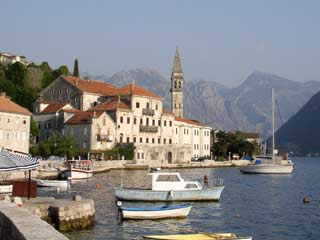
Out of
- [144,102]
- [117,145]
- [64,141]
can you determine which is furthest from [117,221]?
[144,102]

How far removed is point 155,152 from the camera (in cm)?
9456

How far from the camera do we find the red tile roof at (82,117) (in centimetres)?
8756

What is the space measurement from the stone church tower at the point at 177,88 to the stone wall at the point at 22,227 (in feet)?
373

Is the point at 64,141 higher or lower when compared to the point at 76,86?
lower

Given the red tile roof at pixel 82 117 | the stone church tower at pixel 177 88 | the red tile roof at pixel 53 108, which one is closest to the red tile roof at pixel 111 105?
the red tile roof at pixel 82 117

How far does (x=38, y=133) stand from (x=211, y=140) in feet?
174

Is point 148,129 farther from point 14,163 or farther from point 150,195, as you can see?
point 14,163

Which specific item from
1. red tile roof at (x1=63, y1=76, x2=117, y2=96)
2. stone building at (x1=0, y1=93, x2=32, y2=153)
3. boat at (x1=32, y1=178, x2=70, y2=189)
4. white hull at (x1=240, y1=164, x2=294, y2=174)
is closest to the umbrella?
boat at (x1=32, y1=178, x2=70, y2=189)

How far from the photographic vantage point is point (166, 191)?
121 ft

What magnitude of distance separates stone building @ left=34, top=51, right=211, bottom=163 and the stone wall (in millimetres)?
71671

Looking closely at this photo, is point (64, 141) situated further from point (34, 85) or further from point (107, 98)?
point (34, 85)

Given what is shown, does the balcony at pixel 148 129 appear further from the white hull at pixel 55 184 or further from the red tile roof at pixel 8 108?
the white hull at pixel 55 184

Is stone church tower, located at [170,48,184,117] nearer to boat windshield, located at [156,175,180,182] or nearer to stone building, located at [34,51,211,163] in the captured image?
stone building, located at [34,51,211,163]

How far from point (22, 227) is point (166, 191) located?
24.7m
